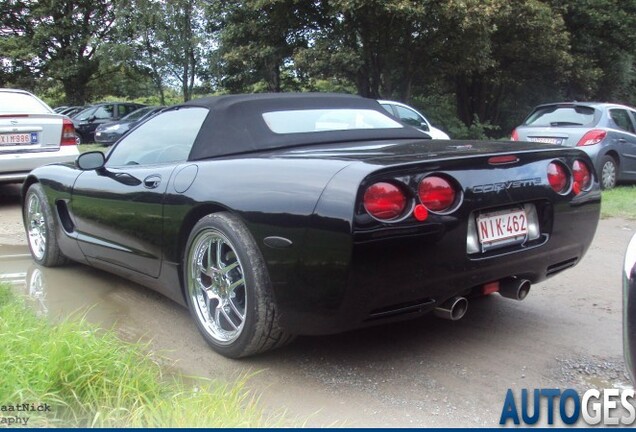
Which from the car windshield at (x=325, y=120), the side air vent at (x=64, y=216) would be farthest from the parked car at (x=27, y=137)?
the car windshield at (x=325, y=120)

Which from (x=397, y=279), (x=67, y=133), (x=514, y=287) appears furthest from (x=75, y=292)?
(x=67, y=133)

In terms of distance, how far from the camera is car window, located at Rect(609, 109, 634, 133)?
9.55m

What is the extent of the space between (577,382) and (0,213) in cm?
716

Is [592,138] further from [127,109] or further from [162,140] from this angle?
[127,109]

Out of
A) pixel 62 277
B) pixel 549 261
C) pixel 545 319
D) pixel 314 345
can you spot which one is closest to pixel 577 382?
pixel 549 261

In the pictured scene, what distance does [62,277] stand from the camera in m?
4.70

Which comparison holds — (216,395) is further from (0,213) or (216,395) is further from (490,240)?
(0,213)

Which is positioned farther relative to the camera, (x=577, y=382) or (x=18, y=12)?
(x=18, y=12)

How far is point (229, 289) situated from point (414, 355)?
101 cm

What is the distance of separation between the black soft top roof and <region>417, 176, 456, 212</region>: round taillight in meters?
1.06

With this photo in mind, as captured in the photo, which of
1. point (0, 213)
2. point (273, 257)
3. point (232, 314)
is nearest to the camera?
point (273, 257)

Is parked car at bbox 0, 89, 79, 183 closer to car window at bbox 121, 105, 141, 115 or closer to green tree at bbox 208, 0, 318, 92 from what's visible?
green tree at bbox 208, 0, 318, 92

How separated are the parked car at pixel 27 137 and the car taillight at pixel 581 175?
20.8 feet

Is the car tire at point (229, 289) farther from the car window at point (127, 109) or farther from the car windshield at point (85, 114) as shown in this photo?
the car windshield at point (85, 114)
